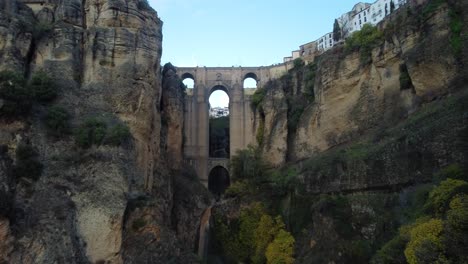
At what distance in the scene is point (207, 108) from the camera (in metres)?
49.4

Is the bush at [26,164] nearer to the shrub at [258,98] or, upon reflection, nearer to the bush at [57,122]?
the bush at [57,122]

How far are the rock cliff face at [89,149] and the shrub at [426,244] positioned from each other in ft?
41.8

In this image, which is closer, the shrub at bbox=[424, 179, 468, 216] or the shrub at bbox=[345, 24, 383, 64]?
the shrub at bbox=[424, 179, 468, 216]

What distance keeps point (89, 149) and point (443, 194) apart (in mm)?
16938

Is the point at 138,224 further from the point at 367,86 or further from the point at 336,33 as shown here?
the point at 336,33

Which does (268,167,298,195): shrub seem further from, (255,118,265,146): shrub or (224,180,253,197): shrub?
(255,118,265,146): shrub

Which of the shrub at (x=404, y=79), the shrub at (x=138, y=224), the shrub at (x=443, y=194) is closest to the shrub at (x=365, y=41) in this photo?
the shrub at (x=404, y=79)

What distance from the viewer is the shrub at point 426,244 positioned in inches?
603

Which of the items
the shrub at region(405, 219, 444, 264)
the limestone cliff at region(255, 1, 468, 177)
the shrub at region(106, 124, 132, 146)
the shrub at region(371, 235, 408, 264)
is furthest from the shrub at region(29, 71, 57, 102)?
the limestone cliff at region(255, 1, 468, 177)

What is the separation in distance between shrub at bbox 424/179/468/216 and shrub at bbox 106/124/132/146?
605 inches

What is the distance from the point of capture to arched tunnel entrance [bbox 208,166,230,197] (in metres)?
49.7

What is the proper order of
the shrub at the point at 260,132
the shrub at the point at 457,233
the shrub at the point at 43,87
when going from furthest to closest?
the shrub at the point at 260,132
the shrub at the point at 43,87
the shrub at the point at 457,233

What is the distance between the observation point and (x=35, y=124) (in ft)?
81.6

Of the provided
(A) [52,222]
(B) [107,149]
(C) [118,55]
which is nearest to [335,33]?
(C) [118,55]
